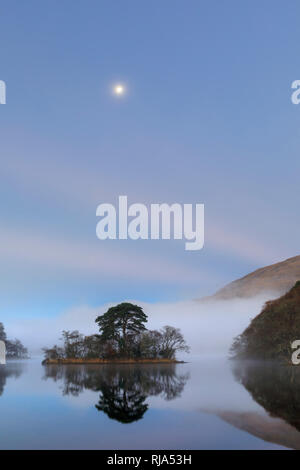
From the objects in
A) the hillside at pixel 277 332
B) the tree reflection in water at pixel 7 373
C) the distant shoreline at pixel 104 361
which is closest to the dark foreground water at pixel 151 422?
the tree reflection in water at pixel 7 373

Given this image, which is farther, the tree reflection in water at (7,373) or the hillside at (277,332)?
the hillside at (277,332)

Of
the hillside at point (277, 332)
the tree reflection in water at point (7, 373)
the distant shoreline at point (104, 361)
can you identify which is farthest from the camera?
the distant shoreline at point (104, 361)

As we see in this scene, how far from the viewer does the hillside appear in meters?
52.4

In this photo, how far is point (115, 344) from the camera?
2382 inches

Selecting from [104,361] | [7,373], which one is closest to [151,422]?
[7,373]

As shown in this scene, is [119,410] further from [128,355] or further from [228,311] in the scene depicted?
[228,311]

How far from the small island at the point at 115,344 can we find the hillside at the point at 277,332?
1740 centimetres

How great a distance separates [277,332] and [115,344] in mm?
28971

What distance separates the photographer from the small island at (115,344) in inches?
2359

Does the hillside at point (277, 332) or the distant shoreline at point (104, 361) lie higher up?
the hillside at point (277, 332)

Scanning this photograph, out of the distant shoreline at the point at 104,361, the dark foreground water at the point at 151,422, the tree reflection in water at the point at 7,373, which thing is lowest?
the distant shoreline at the point at 104,361

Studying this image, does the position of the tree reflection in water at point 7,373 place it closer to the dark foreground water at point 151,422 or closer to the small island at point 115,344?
the dark foreground water at point 151,422
